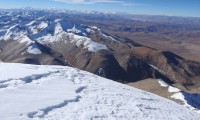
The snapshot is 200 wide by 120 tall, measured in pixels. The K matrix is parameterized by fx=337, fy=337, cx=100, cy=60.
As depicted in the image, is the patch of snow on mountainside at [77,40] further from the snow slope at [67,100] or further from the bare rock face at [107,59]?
the snow slope at [67,100]

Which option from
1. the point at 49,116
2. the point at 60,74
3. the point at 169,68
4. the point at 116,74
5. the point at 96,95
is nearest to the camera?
the point at 49,116

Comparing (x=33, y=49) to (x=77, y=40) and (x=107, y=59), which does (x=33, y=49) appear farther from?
(x=107, y=59)

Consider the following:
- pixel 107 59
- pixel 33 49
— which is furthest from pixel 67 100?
pixel 33 49

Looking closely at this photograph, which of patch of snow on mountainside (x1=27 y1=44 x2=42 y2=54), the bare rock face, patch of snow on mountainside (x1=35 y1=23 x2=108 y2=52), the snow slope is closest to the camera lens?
the snow slope

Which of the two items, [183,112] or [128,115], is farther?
[183,112]

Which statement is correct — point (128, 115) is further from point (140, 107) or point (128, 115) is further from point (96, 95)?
point (96, 95)

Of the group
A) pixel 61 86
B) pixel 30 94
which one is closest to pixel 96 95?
pixel 61 86

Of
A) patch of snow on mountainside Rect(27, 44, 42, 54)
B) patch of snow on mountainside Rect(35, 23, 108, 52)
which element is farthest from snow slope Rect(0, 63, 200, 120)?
patch of snow on mountainside Rect(35, 23, 108, 52)

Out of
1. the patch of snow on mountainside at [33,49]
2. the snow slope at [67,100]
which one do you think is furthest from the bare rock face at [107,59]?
the snow slope at [67,100]

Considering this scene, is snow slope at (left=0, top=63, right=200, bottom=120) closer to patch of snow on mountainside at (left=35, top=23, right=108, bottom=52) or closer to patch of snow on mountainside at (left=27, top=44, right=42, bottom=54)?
patch of snow on mountainside at (left=27, top=44, right=42, bottom=54)
